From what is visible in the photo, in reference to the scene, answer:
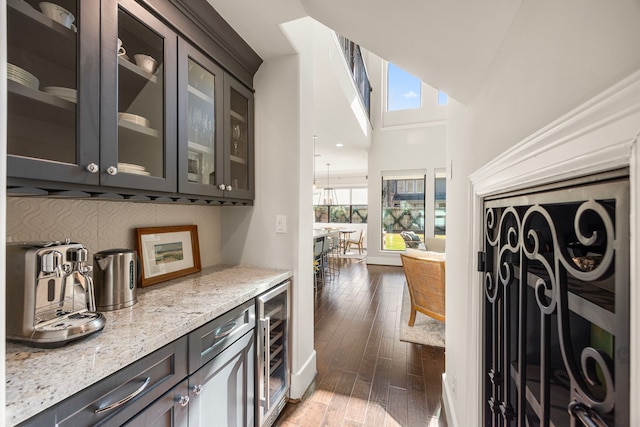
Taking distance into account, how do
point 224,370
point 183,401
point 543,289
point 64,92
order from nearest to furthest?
point 543,289, point 64,92, point 183,401, point 224,370

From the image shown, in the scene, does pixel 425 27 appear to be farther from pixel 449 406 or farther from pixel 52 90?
pixel 449 406

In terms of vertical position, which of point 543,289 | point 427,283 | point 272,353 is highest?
point 543,289

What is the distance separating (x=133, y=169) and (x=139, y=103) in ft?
0.99

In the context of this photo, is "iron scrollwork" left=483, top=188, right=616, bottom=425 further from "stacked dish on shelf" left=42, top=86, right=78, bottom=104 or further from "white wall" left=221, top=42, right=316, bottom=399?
"stacked dish on shelf" left=42, top=86, right=78, bottom=104

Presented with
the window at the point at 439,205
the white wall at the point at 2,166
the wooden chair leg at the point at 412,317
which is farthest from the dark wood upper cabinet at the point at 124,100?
the window at the point at 439,205

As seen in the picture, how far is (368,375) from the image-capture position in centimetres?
224

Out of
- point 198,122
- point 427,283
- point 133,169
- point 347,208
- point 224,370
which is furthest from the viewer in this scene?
point 347,208

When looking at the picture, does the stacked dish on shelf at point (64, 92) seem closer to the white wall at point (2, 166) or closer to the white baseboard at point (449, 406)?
the white wall at point (2, 166)

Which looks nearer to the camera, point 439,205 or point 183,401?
point 183,401

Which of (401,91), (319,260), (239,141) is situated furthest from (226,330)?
(401,91)

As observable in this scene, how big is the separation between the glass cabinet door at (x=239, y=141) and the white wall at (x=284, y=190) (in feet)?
0.27

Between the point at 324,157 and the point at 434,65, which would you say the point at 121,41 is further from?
the point at 324,157

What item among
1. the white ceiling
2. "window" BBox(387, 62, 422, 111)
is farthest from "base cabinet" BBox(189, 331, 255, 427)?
"window" BBox(387, 62, 422, 111)

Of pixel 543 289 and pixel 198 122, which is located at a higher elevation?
pixel 198 122
